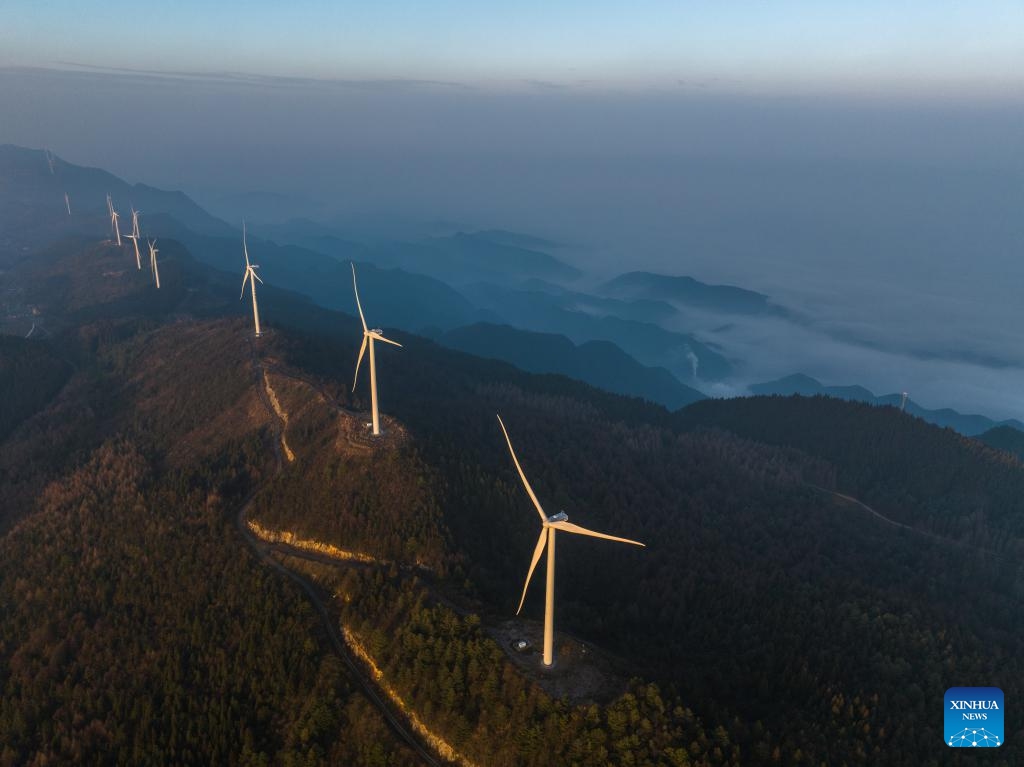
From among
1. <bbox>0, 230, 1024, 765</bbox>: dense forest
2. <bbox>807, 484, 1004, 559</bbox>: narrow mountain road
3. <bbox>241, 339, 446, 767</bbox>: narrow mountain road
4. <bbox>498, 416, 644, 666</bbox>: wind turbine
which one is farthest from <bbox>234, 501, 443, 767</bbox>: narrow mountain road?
<bbox>807, 484, 1004, 559</bbox>: narrow mountain road

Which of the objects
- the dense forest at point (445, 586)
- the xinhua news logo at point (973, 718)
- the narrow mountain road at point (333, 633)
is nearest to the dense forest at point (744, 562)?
the dense forest at point (445, 586)

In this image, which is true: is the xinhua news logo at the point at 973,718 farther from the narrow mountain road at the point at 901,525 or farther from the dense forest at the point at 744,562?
the narrow mountain road at the point at 901,525

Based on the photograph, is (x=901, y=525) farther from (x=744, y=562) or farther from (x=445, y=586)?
(x=445, y=586)

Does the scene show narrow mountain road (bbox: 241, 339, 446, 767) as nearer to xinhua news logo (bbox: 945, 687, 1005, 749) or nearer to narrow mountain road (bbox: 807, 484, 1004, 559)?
xinhua news logo (bbox: 945, 687, 1005, 749)

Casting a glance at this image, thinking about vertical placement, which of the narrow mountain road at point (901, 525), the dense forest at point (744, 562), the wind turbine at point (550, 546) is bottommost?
the narrow mountain road at point (901, 525)

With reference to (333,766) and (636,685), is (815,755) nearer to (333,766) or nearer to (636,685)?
(636,685)

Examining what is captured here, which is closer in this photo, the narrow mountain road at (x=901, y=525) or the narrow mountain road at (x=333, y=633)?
the narrow mountain road at (x=333, y=633)
